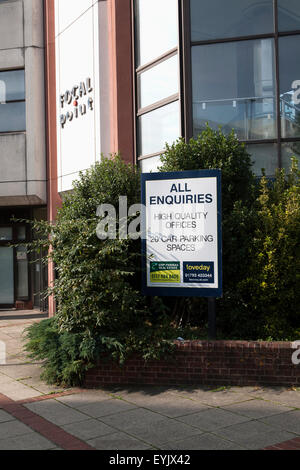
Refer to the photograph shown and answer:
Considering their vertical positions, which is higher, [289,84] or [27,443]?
[289,84]

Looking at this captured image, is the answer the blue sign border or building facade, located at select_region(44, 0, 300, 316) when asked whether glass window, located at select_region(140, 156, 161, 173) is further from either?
the blue sign border

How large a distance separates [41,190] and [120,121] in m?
4.14

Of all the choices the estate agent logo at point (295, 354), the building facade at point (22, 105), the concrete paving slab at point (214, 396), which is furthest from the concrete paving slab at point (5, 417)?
the building facade at point (22, 105)

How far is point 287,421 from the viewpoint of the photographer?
5.64m

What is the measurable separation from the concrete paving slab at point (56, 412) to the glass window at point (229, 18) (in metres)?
7.22

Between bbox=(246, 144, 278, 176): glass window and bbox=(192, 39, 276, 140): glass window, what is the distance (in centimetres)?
18

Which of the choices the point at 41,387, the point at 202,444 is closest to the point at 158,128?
the point at 41,387

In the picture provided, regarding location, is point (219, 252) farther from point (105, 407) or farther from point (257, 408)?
point (105, 407)

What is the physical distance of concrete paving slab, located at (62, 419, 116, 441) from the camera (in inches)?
213

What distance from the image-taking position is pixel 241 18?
395 inches

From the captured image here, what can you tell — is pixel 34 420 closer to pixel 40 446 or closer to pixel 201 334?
pixel 40 446

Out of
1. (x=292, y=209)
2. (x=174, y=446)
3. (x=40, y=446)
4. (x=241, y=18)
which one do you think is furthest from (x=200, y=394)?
(x=241, y=18)

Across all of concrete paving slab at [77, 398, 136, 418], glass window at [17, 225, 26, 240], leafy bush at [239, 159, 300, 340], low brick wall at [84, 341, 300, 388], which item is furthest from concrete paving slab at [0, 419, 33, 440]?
glass window at [17, 225, 26, 240]

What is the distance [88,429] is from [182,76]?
23.3 ft
